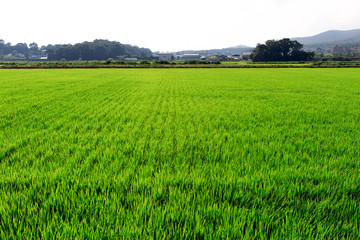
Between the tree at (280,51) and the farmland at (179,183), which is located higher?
the tree at (280,51)

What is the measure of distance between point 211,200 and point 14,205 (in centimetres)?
187

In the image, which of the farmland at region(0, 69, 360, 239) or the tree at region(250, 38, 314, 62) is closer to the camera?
the farmland at region(0, 69, 360, 239)

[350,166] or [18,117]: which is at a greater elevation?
[18,117]

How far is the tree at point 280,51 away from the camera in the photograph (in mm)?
75500

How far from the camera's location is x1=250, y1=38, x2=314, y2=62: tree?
75.5m

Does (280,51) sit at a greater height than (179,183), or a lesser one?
greater

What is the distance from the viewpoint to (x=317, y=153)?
123 inches

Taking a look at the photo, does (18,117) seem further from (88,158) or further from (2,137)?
(88,158)

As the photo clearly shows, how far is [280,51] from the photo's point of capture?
3056 inches

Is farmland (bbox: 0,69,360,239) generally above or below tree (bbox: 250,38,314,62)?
below

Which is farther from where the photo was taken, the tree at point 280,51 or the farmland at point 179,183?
the tree at point 280,51

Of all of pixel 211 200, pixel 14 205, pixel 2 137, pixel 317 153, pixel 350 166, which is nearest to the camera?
pixel 14 205

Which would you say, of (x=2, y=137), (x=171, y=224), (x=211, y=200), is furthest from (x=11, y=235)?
(x=2, y=137)

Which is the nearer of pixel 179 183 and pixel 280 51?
pixel 179 183
